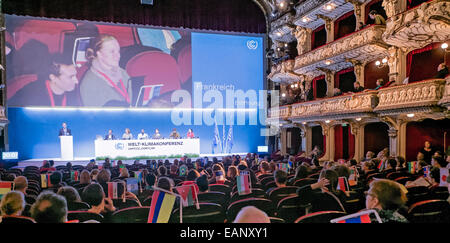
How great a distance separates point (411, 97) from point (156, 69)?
14927 mm

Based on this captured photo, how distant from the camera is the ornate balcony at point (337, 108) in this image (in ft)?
41.4

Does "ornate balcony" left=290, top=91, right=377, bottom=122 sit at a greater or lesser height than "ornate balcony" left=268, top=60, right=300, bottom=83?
lesser

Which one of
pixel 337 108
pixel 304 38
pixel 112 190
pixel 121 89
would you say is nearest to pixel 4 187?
pixel 112 190

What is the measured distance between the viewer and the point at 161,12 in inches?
773

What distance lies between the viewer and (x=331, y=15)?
665 inches

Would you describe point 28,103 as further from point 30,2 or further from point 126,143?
point 126,143

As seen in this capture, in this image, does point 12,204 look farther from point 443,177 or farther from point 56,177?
point 443,177

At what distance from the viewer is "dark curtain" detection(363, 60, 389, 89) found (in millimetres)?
14391

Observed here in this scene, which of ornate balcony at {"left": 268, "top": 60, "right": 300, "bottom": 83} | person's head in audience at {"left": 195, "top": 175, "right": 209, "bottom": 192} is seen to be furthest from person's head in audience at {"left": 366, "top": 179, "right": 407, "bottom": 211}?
ornate balcony at {"left": 268, "top": 60, "right": 300, "bottom": 83}

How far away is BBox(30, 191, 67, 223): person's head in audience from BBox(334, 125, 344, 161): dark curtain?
16605mm

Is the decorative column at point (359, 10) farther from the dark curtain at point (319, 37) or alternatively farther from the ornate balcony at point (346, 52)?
the dark curtain at point (319, 37)

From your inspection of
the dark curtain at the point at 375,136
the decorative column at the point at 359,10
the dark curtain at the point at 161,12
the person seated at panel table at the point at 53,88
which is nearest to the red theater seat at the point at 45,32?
the dark curtain at the point at 161,12

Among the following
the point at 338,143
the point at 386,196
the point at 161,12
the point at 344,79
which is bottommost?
the point at 338,143

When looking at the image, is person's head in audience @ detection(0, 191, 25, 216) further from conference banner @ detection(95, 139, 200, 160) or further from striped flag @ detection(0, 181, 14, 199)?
conference banner @ detection(95, 139, 200, 160)
